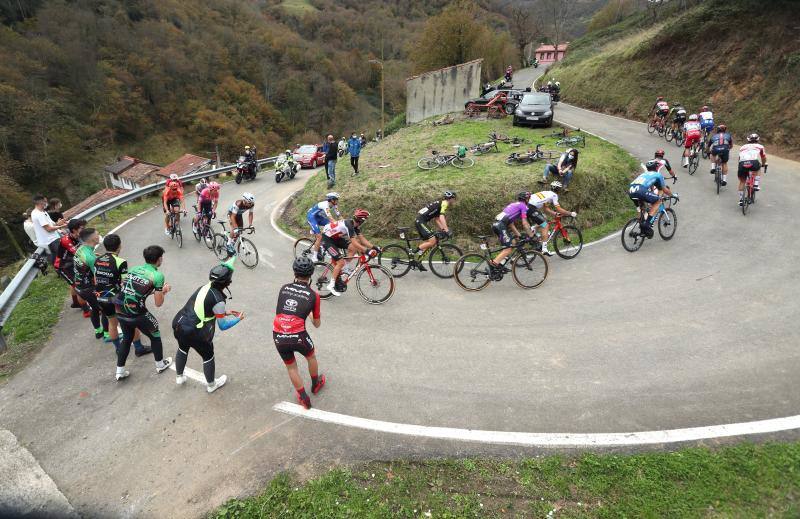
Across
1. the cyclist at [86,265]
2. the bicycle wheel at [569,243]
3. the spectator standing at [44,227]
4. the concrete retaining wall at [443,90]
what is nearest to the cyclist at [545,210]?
the bicycle wheel at [569,243]

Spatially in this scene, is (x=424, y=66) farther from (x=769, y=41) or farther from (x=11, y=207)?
(x=11, y=207)

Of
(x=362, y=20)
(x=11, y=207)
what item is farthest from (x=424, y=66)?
(x=362, y=20)

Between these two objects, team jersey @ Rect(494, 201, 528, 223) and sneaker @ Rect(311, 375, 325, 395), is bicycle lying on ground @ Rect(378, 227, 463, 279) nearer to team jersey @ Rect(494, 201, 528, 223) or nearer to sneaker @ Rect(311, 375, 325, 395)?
team jersey @ Rect(494, 201, 528, 223)

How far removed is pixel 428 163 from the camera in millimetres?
14969

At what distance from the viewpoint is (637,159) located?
53.1 feet

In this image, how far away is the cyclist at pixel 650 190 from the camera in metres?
9.64

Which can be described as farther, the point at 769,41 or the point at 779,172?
the point at 769,41

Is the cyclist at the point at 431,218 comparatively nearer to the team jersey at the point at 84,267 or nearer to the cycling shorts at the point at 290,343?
the cycling shorts at the point at 290,343

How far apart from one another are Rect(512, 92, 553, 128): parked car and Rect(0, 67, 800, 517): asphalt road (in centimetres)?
1207

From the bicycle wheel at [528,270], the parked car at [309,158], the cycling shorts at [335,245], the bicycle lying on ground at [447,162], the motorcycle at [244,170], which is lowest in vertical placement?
the parked car at [309,158]

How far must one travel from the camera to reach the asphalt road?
4797mm

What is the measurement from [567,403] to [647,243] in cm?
686

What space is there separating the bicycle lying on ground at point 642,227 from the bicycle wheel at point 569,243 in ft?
3.70

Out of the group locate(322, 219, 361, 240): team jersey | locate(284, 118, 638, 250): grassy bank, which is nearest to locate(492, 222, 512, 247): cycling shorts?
locate(284, 118, 638, 250): grassy bank
